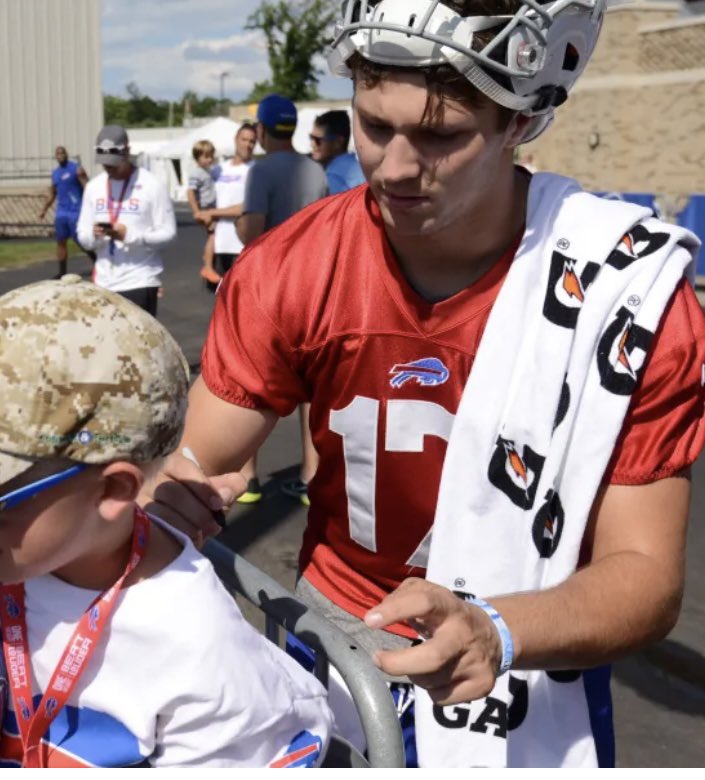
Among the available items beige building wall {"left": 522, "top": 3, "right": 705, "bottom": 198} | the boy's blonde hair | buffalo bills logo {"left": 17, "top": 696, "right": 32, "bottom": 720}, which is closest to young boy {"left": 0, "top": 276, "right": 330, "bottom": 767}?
buffalo bills logo {"left": 17, "top": 696, "right": 32, "bottom": 720}

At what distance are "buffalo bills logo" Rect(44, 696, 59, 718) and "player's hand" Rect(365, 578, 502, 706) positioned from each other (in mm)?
413

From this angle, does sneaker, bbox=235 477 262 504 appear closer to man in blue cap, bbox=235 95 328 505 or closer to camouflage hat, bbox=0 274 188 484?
man in blue cap, bbox=235 95 328 505

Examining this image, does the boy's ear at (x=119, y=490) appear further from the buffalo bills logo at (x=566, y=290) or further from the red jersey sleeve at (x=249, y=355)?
the buffalo bills logo at (x=566, y=290)

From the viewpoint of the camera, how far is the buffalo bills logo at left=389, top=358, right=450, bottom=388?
6.15 ft

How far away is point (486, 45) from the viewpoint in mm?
1694

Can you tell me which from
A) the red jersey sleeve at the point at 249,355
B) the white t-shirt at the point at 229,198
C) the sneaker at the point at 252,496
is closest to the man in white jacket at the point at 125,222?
the white t-shirt at the point at 229,198

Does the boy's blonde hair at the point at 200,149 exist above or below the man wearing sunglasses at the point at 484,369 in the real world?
below

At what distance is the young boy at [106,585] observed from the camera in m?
1.28

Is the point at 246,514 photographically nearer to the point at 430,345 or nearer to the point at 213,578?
the point at 430,345

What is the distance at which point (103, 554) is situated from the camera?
1.41m

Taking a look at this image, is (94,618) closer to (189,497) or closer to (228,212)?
(189,497)

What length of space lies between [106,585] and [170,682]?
0.16 meters

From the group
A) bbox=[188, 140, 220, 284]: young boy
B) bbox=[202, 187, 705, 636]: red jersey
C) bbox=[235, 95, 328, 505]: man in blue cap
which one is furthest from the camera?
bbox=[188, 140, 220, 284]: young boy

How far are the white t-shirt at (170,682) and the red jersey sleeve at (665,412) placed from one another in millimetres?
663
